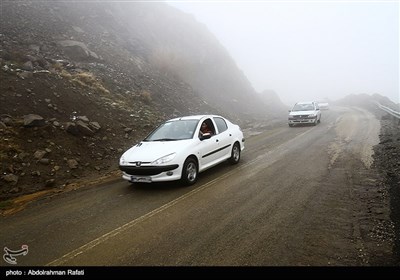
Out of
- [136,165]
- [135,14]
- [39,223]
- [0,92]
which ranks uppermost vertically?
[135,14]

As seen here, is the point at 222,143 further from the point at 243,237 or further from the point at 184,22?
the point at 184,22

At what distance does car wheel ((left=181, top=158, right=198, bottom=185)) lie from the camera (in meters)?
7.45

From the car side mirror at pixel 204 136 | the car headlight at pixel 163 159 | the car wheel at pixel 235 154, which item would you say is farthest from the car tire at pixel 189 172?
the car wheel at pixel 235 154

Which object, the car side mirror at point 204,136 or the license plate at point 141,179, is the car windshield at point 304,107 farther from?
the license plate at point 141,179

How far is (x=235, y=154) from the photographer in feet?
32.3

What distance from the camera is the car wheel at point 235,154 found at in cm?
970

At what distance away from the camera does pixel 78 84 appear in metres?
14.5

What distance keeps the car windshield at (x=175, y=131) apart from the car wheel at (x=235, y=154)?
1748 millimetres

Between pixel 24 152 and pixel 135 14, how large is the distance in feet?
91.6

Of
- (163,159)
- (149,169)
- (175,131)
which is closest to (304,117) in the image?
(175,131)

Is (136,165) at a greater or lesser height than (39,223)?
greater

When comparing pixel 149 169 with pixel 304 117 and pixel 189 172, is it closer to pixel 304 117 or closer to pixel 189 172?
pixel 189 172

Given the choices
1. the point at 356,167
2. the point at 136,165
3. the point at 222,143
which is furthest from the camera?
Answer: the point at 222,143
